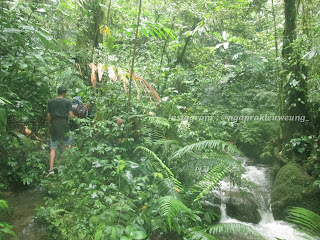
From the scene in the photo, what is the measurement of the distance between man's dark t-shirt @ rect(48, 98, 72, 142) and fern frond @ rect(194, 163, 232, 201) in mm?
2638

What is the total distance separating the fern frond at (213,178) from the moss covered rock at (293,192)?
1.75 metres

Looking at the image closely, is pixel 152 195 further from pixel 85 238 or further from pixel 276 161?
pixel 276 161

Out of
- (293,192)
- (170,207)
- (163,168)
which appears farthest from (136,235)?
(293,192)

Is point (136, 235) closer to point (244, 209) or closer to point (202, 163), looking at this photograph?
point (202, 163)

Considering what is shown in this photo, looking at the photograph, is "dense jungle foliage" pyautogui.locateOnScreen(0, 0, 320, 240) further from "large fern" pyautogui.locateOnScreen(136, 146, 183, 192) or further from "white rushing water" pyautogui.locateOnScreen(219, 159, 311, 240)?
"white rushing water" pyautogui.locateOnScreen(219, 159, 311, 240)

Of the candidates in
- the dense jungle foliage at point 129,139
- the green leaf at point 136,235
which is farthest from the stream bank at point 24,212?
the green leaf at point 136,235

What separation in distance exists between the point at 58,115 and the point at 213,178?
2888 mm

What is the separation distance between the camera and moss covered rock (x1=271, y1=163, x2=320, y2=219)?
14.3 ft

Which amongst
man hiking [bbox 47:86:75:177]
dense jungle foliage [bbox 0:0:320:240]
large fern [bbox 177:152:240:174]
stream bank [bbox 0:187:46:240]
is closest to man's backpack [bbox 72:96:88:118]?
dense jungle foliage [bbox 0:0:320:240]

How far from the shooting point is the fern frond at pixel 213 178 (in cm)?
327

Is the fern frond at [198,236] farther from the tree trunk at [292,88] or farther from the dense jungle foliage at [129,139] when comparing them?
the tree trunk at [292,88]

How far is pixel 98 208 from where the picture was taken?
2.82m

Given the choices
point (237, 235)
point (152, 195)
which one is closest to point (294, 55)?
point (237, 235)

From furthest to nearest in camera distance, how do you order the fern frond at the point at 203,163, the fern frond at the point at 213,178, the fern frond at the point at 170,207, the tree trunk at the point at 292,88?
the tree trunk at the point at 292,88
the fern frond at the point at 203,163
the fern frond at the point at 213,178
the fern frond at the point at 170,207
